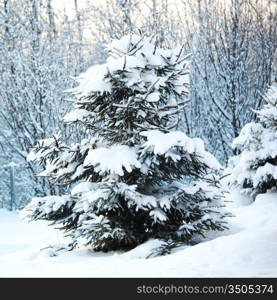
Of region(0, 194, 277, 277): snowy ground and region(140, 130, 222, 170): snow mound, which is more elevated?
region(140, 130, 222, 170): snow mound

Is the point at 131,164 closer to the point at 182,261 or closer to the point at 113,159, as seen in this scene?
the point at 113,159

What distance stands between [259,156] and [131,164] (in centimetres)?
343

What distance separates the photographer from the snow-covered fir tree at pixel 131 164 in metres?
4.48

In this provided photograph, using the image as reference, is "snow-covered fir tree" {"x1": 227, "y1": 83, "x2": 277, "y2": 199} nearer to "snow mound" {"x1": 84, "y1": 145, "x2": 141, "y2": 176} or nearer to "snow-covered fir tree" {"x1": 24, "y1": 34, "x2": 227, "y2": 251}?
"snow-covered fir tree" {"x1": 24, "y1": 34, "x2": 227, "y2": 251}

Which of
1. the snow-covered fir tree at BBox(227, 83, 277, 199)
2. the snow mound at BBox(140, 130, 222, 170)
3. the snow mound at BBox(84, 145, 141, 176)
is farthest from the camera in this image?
the snow-covered fir tree at BBox(227, 83, 277, 199)

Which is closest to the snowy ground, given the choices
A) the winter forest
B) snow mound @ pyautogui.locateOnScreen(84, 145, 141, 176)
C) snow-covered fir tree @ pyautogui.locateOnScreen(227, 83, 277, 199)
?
the winter forest

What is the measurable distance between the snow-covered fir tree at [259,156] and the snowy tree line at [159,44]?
113 inches

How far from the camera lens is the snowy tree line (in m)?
10.4

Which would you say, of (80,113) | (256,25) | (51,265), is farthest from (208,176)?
(256,25)

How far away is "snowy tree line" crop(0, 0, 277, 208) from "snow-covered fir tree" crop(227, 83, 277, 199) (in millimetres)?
2867

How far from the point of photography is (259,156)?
7.20m

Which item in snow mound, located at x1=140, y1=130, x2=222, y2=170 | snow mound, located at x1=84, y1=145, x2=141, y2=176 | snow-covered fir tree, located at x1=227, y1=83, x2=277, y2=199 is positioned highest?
snow mound, located at x1=140, y1=130, x2=222, y2=170

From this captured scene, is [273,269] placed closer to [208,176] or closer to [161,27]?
[208,176]

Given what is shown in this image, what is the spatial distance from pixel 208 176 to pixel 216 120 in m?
6.45
